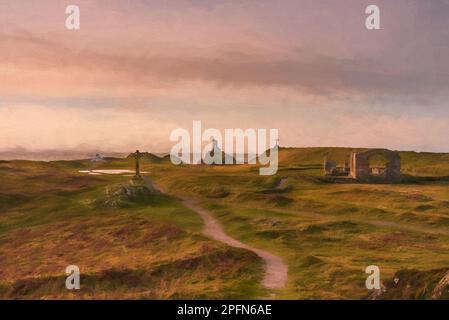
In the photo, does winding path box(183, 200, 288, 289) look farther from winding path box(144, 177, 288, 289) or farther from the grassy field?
the grassy field

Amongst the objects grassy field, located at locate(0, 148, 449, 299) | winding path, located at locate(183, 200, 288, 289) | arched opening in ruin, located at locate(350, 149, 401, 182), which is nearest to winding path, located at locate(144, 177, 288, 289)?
winding path, located at locate(183, 200, 288, 289)

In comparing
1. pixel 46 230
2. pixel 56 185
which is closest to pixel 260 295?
pixel 46 230

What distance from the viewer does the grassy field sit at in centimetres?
3069

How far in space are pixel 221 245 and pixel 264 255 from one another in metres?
Result: 4.32

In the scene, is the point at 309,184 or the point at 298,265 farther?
the point at 309,184

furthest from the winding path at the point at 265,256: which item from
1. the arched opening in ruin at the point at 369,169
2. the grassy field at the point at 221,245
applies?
the arched opening in ruin at the point at 369,169

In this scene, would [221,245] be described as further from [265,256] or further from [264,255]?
[265,256]

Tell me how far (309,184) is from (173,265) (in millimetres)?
56451

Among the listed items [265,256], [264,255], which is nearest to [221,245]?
[264,255]

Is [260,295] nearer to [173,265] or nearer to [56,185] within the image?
[173,265]

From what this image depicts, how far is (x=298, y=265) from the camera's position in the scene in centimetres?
3466

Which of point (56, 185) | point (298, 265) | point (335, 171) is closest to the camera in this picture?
point (298, 265)
